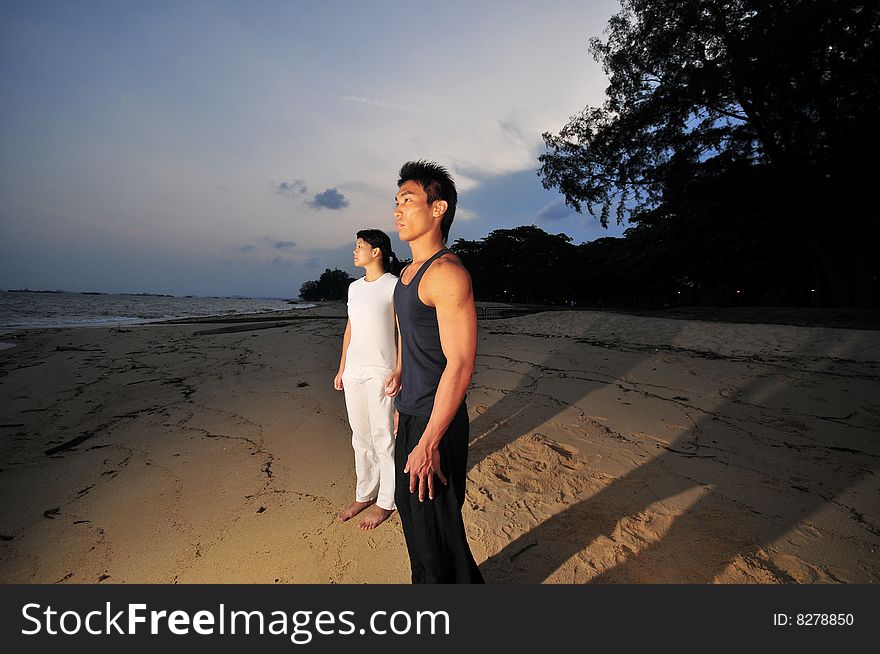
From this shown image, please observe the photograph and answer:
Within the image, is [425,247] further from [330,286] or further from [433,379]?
[330,286]

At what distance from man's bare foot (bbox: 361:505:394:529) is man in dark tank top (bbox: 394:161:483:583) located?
0.92 m

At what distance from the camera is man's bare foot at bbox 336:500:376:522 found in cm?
232

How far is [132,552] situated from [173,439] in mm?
1683

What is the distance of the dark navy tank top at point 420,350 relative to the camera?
1357 mm

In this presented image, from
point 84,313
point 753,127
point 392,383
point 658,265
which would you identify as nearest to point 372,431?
point 392,383

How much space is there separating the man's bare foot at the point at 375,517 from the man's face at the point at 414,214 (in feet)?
5.73

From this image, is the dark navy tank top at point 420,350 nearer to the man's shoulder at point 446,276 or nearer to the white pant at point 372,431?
the man's shoulder at point 446,276

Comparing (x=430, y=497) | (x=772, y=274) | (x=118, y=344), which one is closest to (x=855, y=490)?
(x=430, y=497)

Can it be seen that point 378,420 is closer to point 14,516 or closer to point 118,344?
point 14,516

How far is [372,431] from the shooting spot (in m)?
2.32


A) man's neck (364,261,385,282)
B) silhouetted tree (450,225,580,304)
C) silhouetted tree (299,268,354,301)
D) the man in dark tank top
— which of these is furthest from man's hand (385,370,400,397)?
silhouetted tree (299,268,354,301)

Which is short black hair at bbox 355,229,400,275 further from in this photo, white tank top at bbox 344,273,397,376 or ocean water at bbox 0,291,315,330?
ocean water at bbox 0,291,315,330

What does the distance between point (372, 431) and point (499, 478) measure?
3.66ft

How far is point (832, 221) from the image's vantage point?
11711mm
